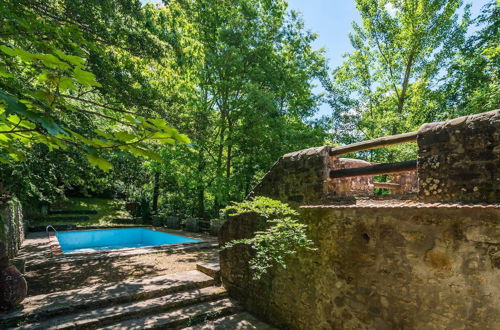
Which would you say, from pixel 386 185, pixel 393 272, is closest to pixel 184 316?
pixel 393 272

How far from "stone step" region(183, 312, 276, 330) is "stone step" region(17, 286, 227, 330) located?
0.66m

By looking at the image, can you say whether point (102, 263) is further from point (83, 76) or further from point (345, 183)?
point (83, 76)

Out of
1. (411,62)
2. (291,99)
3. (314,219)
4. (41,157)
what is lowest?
(314,219)

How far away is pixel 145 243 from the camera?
14523mm

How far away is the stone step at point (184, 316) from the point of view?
4.16 m

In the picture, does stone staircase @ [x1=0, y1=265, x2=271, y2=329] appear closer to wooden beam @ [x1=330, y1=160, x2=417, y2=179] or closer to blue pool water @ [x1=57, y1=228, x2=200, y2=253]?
wooden beam @ [x1=330, y1=160, x2=417, y2=179]

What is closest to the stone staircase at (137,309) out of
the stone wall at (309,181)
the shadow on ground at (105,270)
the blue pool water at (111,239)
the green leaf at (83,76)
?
the shadow on ground at (105,270)

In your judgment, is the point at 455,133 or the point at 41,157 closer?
the point at 455,133

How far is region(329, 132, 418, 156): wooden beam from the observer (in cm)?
289

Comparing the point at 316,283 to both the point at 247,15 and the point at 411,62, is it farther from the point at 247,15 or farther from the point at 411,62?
the point at 411,62

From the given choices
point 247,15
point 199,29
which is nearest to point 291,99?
point 247,15

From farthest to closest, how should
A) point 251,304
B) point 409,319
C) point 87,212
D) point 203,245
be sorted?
point 87,212, point 203,245, point 251,304, point 409,319

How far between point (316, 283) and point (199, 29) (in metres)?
12.1

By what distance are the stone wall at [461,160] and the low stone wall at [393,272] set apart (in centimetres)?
16
